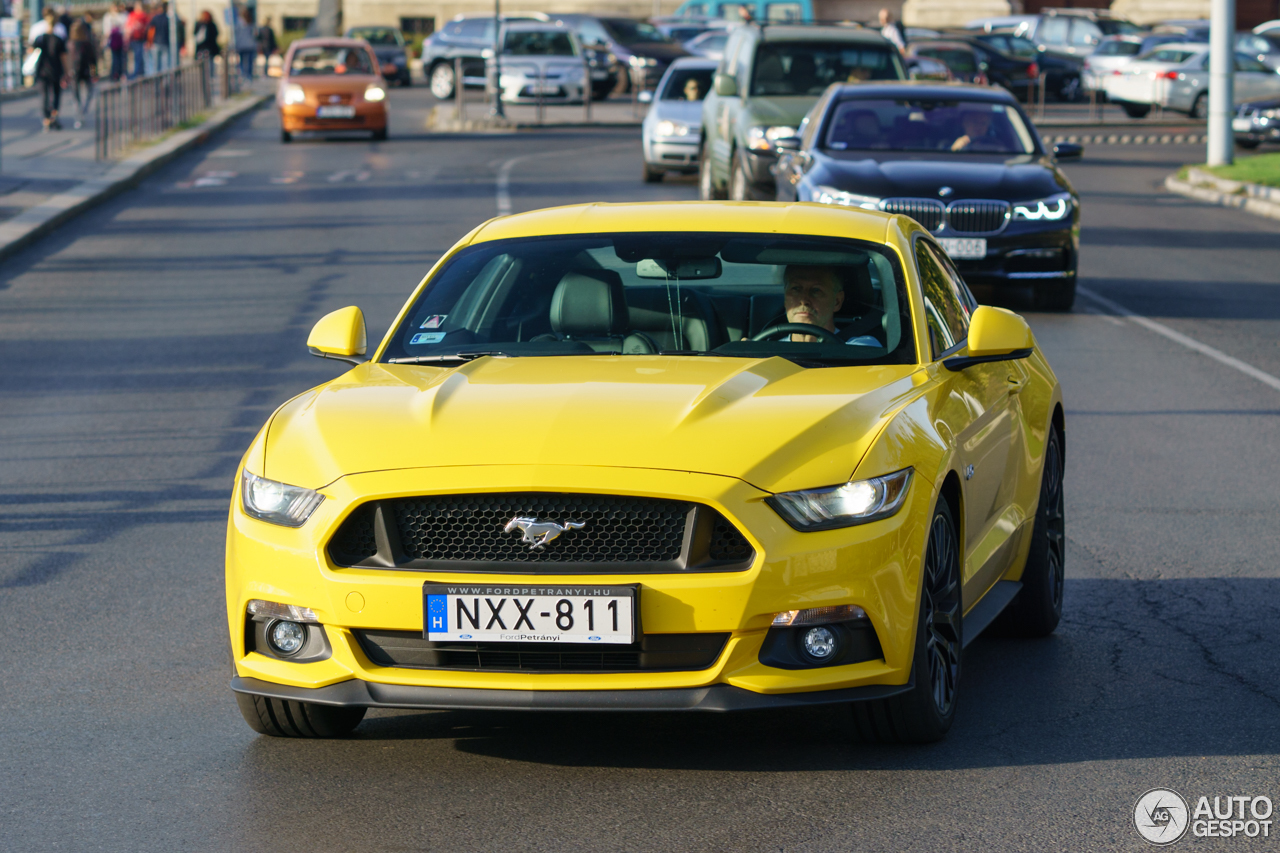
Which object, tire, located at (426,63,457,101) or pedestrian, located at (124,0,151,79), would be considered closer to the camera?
pedestrian, located at (124,0,151,79)

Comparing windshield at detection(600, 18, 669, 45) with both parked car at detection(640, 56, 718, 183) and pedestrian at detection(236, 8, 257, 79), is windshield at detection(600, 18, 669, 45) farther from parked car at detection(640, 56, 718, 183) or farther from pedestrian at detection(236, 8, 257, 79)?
parked car at detection(640, 56, 718, 183)

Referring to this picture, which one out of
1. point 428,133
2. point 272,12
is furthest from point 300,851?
point 272,12

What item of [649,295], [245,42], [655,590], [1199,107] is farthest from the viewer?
[245,42]

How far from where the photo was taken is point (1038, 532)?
21.4 feet

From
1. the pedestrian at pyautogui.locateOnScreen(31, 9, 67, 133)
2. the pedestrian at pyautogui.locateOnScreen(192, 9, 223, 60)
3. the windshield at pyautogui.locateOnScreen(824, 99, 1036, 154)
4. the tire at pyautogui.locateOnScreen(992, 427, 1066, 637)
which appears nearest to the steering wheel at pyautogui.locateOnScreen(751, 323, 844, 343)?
the tire at pyautogui.locateOnScreen(992, 427, 1066, 637)

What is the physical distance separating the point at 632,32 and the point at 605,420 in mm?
49635

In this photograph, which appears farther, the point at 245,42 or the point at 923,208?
the point at 245,42

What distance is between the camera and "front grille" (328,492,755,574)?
15.5 feet

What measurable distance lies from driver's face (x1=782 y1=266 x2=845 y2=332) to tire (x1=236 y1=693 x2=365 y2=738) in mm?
1895

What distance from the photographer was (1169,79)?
1603 inches

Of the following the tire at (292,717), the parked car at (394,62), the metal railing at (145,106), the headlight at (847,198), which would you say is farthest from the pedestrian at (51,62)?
the tire at (292,717)

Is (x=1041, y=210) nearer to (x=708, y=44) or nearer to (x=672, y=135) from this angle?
(x=672, y=135)

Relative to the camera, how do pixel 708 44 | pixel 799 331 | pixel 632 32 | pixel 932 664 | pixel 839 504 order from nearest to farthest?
pixel 839 504
pixel 932 664
pixel 799 331
pixel 708 44
pixel 632 32

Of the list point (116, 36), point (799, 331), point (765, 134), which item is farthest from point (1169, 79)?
point (799, 331)
